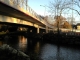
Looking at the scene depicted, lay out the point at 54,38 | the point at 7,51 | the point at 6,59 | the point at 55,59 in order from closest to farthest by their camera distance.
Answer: the point at 6,59
the point at 7,51
the point at 55,59
the point at 54,38

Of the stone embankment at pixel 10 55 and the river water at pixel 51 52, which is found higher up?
the stone embankment at pixel 10 55

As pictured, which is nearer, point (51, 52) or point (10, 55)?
point (10, 55)

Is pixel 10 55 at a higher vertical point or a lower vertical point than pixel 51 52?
higher

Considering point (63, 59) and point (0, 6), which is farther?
point (63, 59)

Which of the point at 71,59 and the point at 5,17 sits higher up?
the point at 5,17

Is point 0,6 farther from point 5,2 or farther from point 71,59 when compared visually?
point 71,59

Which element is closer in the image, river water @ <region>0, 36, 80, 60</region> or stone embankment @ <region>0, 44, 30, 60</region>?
stone embankment @ <region>0, 44, 30, 60</region>

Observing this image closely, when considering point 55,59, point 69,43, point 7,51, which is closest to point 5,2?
point 7,51

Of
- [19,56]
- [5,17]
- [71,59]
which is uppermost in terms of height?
[5,17]

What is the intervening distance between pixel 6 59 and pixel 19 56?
138 cm

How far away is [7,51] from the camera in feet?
62.1

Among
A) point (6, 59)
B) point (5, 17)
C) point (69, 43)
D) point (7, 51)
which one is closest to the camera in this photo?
point (6, 59)

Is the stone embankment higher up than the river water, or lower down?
higher up

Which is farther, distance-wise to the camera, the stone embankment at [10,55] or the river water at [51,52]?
the river water at [51,52]
